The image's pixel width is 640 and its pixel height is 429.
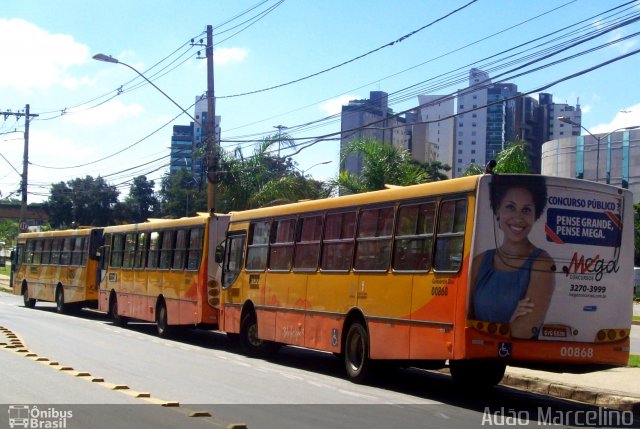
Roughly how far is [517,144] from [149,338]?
12243 millimetres

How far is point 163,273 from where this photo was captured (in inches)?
918

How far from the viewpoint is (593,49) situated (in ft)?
50.3

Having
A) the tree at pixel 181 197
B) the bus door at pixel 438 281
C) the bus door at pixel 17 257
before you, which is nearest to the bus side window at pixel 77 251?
the bus door at pixel 17 257

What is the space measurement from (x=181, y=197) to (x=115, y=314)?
165 ft

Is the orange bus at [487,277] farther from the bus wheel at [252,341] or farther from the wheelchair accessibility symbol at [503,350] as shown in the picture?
the bus wheel at [252,341]

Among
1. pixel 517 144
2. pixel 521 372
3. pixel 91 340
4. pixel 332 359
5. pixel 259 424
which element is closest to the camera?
pixel 259 424

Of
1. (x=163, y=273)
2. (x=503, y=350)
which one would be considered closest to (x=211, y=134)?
(x=163, y=273)

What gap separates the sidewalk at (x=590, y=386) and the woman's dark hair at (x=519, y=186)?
2826 millimetres

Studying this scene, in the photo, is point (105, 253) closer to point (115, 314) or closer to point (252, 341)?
point (115, 314)

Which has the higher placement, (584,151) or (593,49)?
(584,151)

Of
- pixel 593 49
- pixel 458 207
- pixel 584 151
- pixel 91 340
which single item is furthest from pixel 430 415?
pixel 584 151

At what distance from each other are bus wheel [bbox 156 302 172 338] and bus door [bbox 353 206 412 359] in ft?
32.6

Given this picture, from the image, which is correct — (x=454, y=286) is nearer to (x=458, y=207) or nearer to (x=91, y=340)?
(x=458, y=207)

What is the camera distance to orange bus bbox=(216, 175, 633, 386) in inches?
447
